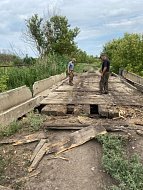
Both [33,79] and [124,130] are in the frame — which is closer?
[124,130]

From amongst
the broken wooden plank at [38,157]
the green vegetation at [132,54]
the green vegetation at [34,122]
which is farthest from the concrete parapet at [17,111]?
the green vegetation at [132,54]

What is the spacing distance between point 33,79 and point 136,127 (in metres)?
8.94

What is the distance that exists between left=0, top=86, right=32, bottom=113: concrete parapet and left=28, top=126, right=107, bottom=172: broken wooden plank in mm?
2914

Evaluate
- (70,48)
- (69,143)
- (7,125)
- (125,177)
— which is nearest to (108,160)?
(125,177)

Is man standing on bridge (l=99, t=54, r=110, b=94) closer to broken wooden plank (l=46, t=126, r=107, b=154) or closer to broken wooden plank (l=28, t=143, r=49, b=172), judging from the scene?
broken wooden plank (l=46, t=126, r=107, b=154)

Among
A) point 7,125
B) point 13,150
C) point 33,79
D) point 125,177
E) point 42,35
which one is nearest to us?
point 125,177

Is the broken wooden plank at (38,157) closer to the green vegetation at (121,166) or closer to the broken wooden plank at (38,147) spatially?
the broken wooden plank at (38,147)

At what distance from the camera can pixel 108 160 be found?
5.43 metres

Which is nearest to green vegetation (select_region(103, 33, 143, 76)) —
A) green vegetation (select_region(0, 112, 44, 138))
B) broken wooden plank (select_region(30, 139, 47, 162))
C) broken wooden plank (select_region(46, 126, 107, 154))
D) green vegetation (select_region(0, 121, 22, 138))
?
green vegetation (select_region(0, 112, 44, 138))

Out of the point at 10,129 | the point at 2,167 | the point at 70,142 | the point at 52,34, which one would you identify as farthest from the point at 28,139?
the point at 52,34

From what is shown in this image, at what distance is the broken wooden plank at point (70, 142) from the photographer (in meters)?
6.14

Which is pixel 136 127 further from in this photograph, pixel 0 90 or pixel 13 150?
pixel 0 90

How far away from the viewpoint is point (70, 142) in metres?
6.54

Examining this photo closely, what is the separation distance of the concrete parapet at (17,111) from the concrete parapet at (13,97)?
0.29 meters
